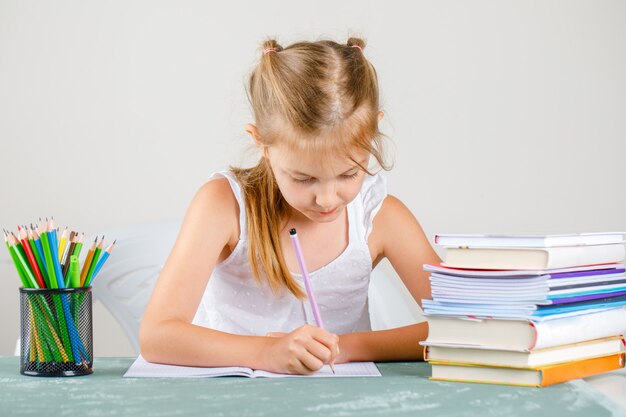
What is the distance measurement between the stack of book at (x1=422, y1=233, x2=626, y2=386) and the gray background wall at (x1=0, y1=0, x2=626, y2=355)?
1.26 m

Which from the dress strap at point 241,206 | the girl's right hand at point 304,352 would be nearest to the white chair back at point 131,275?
the dress strap at point 241,206

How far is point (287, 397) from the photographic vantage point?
36.5 inches

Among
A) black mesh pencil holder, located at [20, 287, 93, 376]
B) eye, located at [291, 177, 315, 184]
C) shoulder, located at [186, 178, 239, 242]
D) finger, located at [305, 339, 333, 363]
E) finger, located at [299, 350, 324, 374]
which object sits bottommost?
finger, located at [299, 350, 324, 374]

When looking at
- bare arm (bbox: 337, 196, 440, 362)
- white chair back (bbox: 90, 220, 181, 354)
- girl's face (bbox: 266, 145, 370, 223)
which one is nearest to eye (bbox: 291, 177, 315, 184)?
girl's face (bbox: 266, 145, 370, 223)

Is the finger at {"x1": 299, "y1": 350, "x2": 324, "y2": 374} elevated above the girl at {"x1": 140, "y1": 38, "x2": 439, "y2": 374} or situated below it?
below

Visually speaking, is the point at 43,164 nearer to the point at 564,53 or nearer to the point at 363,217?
the point at 363,217

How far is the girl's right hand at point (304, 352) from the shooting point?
1.06m

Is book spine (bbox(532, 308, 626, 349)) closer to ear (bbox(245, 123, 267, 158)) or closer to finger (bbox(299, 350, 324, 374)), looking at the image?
finger (bbox(299, 350, 324, 374))

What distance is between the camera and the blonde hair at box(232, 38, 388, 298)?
1262 mm

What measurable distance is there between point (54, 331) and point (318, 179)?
41 centimetres

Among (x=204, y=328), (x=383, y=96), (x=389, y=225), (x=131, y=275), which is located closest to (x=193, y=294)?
(x=204, y=328)

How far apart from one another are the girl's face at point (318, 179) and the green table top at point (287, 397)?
293 mm

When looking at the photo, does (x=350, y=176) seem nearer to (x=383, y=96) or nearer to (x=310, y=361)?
(x=310, y=361)

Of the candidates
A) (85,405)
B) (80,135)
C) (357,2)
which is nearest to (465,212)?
(357,2)
